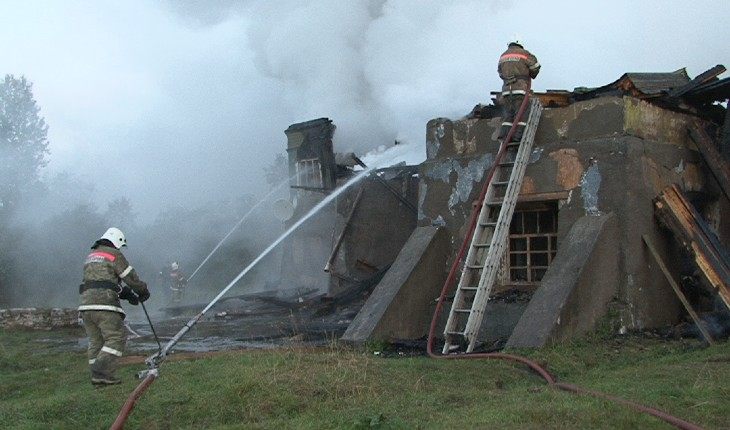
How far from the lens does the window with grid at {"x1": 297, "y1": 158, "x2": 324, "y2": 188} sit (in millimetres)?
19188

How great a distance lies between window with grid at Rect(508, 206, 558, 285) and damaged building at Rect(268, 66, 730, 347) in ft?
0.05

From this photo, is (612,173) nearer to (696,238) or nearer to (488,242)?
(696,238)

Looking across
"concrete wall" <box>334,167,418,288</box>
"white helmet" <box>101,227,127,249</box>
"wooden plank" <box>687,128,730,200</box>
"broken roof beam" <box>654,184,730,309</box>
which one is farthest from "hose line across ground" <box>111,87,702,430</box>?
"concrete wall" <box>334,167,418,288</box>

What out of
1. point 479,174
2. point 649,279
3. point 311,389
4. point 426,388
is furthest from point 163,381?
point 649,279

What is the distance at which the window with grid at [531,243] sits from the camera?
1006 cm

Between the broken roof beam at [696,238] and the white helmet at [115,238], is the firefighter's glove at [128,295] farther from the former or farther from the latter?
the broken roof beam at [696,238]

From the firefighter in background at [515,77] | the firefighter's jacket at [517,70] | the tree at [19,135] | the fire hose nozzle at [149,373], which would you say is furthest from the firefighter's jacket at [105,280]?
the tree at [19,135]

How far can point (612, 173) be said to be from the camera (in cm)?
902

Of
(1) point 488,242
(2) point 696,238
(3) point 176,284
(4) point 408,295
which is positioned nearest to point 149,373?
(4) point 408,295

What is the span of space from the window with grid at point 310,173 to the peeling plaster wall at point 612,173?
29.4ft

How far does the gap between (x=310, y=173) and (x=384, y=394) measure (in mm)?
13990

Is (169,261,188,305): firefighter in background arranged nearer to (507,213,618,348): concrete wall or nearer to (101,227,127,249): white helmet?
(101,227,127,249): white helmet

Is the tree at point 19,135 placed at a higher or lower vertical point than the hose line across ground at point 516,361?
higher

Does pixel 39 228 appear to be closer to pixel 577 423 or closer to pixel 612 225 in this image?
pixel 612 225
